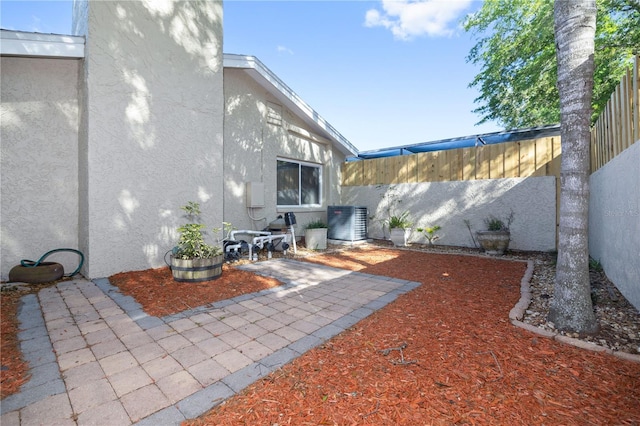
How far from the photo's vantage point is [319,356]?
7.52 feet

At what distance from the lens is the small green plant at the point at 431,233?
8297 millimetres

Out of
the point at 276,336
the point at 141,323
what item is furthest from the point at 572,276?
the point at 141,323

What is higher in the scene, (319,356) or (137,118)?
(137,118)

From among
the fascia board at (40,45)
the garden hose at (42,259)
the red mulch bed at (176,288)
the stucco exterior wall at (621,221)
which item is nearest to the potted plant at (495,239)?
the stucco exterior wall at (621,221)

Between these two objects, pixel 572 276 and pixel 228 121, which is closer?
pixel 572 276

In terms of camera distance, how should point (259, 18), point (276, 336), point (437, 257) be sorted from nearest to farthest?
point (276, 336), point (437, 257), point (259, 18)

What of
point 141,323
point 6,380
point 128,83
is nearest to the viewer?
point 6,380

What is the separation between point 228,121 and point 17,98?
3.57 metres

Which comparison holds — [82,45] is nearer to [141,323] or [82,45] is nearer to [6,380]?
[141,323]

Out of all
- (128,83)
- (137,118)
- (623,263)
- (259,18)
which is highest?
(259,18)

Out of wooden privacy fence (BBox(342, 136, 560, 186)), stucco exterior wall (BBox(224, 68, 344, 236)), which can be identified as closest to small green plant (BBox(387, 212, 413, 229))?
wooden privacy fence (BBox(342, 136, 560, 186))

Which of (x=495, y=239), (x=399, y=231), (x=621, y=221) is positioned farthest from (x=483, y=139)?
(x=621, y=221)

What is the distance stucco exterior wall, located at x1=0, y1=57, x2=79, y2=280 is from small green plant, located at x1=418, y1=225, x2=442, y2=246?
8442 mm

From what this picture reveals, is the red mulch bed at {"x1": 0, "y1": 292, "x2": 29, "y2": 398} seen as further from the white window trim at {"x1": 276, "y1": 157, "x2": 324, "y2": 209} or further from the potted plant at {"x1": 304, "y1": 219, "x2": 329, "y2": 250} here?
the white window trim at {"x1": 276, "y1": 157, "x2": 324, "y2": 209}
